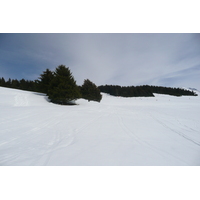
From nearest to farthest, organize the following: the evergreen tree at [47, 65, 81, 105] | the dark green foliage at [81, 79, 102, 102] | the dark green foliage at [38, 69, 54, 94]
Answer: the evergreen tree at [47, 65, 81, 105]
the dark green foliage at [38, 69, 54, 94]
the dark green foliage at [81, 79, 102, 102]

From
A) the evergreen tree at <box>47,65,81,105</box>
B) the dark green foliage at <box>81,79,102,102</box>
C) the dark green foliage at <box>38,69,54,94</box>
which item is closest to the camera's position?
the evergreen tree at <box>47,65,81,105</box>

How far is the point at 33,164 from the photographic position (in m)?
2.36

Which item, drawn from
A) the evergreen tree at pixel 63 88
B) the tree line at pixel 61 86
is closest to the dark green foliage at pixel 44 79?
the tree line at pixel 61 86

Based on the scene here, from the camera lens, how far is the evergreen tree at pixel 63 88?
12633 millimetres

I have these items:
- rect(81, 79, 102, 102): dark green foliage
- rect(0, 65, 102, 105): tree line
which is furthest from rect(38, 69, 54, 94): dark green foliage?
rect(81, 79, 102, 102): dark green foliage

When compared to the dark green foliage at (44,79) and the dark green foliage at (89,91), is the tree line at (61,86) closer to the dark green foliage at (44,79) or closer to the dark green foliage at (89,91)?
the dark green foliage at (44,79)

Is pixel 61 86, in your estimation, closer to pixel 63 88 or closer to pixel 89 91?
pixel 63 88

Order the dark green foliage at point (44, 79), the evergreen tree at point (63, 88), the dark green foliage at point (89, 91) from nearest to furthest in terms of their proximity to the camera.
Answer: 1. the evergreen tree at point (63, 88)
2. the dark green foliage at point (44, 79)
3. the dark green foliage at point (89, 91)

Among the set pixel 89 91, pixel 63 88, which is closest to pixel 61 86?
pixel 63 88

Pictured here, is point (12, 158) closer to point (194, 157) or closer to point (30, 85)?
point (194, 157)

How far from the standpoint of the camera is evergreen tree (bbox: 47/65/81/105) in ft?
41.4

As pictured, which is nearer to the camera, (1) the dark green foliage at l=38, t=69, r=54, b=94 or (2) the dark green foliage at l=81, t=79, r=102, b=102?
(1) the dark green foliage at l=38, t=69, r=54, b=94

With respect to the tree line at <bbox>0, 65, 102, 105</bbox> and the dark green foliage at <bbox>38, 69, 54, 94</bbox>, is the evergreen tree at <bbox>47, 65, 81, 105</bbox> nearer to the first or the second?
the tree line at <bbox>0, 65, 102, 105</bbox>

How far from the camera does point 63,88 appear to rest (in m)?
12.9
